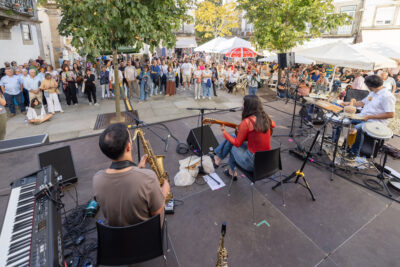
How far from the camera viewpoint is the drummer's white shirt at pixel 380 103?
4734 millimetres

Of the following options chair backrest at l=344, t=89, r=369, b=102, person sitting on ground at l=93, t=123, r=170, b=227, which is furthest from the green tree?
chair backrest at l=344, t=89, r=369, b=102

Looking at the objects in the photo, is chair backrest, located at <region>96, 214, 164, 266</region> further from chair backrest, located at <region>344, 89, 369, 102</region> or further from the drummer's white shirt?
chair backrest, located at <region>344, 89, 369, 102</region>

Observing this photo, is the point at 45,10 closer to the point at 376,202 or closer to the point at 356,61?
the point at 356,61

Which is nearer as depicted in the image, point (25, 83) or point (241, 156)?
point (241, 156)

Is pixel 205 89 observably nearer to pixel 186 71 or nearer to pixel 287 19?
pixel 186 71

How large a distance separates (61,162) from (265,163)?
365 cm

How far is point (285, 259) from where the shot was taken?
2752mm

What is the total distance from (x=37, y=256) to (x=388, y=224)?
4.59 meters

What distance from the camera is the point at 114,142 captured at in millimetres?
1925

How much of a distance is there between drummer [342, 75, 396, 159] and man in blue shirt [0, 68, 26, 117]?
450 inches

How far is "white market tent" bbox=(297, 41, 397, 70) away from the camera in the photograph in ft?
23.1

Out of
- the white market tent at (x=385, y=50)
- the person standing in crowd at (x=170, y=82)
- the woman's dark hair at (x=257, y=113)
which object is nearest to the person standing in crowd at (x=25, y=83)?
the person standing in crowd at (x=170, y=82)

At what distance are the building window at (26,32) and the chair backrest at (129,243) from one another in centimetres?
1720

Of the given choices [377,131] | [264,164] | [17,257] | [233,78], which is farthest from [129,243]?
[233,78]
